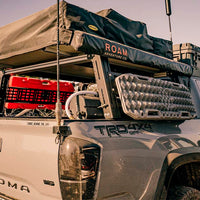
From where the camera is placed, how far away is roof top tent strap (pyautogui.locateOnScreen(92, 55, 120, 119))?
2.77 m

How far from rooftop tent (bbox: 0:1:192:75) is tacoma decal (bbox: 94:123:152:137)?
824 millimetres

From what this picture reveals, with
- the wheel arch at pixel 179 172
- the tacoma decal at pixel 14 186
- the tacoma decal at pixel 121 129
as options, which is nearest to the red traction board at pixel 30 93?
the tacoma decal at pixel 14 186

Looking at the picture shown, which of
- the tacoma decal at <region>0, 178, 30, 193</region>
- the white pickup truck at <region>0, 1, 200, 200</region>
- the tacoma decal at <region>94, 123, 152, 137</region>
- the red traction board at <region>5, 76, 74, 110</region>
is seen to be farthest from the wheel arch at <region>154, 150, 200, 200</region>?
the red traction board at <region>5, 76, 74, 110</region>

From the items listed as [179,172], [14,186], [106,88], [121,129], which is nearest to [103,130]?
[121,129]

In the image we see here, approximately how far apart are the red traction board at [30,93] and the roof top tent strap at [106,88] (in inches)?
76.8

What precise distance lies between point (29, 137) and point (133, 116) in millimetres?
995

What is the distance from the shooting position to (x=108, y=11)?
11.8ft

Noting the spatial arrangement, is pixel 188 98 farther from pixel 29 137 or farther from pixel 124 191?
pixel 29 137

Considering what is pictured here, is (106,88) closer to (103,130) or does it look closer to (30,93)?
(103,130)

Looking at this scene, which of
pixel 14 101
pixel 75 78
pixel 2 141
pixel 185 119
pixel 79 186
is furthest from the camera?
pixel 75 78

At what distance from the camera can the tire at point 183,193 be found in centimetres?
280

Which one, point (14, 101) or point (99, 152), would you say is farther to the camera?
point (14, 101)

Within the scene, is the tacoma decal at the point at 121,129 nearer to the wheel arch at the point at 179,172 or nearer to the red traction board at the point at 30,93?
the wheel arch at the point at 179,172

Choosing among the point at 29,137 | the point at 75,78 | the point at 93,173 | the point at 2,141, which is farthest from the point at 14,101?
the point at 93,173
